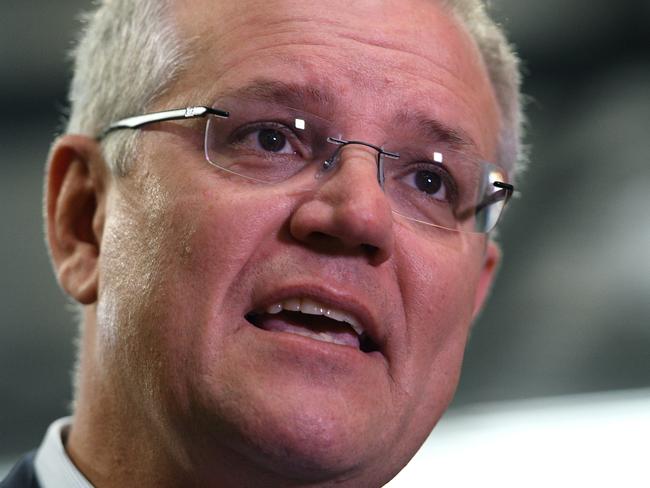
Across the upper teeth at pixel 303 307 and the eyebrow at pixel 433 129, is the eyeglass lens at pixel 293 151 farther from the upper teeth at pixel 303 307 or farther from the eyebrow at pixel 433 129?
the upper teeth at pixel 303 307

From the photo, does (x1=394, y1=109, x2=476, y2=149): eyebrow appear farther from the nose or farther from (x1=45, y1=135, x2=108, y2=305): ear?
(x1=45, y1=135, x2=108, y2=305): ear

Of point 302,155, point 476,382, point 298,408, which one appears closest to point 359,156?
point 302,155

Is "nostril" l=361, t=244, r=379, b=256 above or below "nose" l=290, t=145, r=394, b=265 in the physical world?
below

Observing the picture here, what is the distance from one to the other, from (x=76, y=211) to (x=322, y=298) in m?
0.76

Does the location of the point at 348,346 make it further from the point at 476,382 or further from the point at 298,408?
the point at 476,382

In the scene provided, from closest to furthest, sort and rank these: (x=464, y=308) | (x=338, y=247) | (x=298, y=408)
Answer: (x=298, y=408)
(x=338, y=247)
(x=464, y=308)

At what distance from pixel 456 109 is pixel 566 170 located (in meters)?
2.89

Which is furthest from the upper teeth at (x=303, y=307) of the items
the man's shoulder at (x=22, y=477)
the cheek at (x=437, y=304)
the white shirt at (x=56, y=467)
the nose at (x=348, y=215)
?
the man's shoulder at (x=22, y=477)

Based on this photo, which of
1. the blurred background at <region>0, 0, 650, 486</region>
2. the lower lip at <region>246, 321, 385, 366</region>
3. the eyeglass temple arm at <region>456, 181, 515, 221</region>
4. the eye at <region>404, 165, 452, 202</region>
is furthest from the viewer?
the blurred background at <region>0, 0, 650, 486</region>

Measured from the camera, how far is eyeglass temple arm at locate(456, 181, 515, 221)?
204cm

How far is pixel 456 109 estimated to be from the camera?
1.95 m

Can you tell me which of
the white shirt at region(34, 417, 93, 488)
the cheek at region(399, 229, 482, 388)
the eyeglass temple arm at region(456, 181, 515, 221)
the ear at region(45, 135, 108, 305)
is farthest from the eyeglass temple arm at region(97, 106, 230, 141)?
the white shirt at region(34, 417, 93, 488)

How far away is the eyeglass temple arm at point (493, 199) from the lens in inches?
80.3

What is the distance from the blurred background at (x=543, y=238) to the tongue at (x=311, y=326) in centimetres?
277
